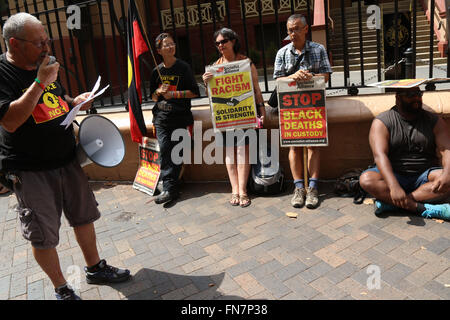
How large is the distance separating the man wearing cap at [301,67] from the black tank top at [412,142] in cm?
85

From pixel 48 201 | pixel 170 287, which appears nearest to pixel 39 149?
pixel 48 201

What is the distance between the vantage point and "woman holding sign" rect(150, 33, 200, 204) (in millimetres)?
4680

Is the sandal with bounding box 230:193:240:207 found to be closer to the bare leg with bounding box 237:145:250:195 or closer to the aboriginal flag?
the bare leg with bounding box 237:145:250:195

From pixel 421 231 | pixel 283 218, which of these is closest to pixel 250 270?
pixel 283 218

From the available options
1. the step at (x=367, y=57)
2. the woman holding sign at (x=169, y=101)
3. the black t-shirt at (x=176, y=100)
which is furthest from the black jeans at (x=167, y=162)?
the step at (x=367, y=57)

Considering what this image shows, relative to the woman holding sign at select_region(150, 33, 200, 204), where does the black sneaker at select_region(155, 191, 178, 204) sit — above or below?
below

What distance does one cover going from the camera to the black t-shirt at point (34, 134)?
2.41 m

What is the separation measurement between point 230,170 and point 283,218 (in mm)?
1011

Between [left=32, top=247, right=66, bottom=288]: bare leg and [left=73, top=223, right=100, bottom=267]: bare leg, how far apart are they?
0.89 feet

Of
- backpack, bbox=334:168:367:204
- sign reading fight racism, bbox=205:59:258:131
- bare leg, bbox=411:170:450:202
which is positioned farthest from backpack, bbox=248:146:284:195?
bare leg, bbox=411:170:450:202

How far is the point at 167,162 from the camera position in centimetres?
496

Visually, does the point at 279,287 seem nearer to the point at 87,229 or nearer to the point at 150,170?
the point at 87,229

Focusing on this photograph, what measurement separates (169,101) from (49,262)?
2.59 m

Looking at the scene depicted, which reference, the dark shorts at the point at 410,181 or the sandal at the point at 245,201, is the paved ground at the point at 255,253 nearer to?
the sandal at the point at 245,201
